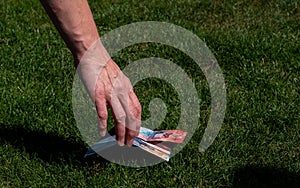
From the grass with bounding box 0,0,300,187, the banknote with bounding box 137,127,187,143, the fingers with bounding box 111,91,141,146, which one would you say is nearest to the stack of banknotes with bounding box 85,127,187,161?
the banknote with bounding box 137,127,187,143

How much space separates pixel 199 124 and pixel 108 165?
601 mm

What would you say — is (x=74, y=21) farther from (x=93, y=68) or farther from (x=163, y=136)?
(x=163, y=136)

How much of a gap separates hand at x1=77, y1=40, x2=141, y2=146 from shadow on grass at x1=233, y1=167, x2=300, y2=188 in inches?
29.9

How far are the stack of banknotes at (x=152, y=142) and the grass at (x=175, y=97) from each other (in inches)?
4.6

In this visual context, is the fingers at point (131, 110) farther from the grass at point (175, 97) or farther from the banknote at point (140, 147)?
the grass at point (175, 97)

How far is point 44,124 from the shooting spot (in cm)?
352

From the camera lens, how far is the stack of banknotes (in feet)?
10.00

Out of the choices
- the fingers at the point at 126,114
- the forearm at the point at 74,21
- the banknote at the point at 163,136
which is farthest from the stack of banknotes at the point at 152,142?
the forearm at the point at 74,21

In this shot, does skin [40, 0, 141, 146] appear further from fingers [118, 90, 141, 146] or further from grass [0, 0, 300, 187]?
grass [0, 0, 300, 187]

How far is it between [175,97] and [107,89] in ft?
4.01

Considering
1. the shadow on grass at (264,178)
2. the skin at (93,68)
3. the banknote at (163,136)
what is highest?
the skin at (93,68)

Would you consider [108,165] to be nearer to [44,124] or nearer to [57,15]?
[44,124]

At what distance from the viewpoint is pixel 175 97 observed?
374 cm

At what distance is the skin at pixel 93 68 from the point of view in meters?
2.43
